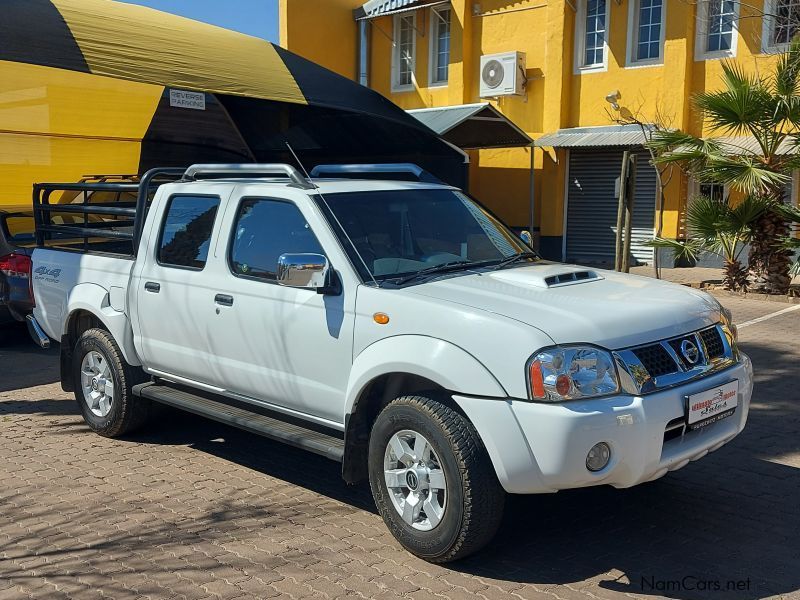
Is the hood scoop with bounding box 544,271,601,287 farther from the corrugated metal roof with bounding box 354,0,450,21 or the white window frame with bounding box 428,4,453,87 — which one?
the white window frame with bounding box 428,4,453,87

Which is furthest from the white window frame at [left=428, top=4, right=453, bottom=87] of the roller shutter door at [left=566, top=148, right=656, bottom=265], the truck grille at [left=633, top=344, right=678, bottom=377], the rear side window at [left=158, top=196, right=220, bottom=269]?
the truck grille at [left=633, top=344, right=678, bottom=377]

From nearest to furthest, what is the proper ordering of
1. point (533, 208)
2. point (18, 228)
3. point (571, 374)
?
point (571, 374) < point (18, 228) < point (533, 208)

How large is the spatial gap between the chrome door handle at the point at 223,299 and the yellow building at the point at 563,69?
13737 mm

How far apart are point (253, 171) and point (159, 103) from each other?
10.6m

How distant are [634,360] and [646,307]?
43cm

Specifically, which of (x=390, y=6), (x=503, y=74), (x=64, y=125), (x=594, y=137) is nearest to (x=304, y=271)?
(x=64, y=125)

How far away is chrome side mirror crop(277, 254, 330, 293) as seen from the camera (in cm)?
475

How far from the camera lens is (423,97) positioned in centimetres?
2228

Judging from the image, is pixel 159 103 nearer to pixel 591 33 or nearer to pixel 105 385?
pixel 591 33

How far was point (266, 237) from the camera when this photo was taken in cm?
546

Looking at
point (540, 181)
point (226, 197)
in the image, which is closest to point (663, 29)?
point (540, 181)

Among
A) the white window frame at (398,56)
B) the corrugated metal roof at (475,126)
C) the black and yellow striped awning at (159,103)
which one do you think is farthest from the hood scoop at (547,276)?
the white window frame at (398,56)

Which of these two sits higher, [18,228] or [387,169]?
[387,169]

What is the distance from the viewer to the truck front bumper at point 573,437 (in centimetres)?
397
